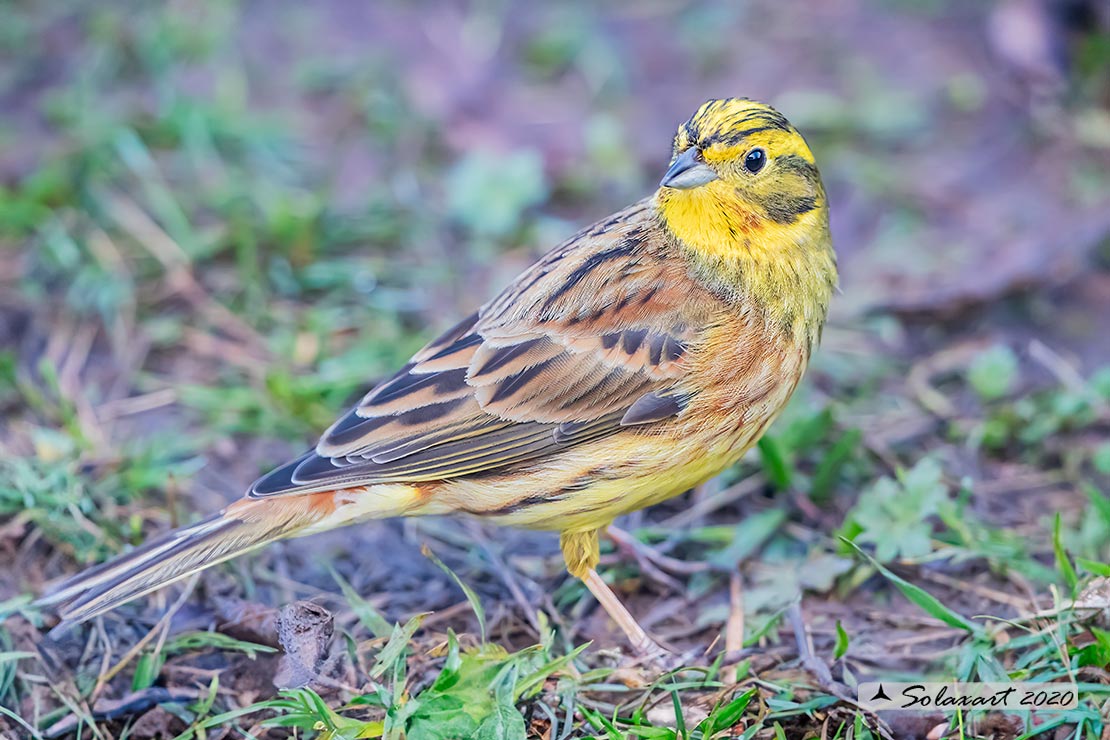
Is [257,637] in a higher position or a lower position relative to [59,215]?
lower

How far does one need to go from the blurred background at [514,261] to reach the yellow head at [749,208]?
85cm

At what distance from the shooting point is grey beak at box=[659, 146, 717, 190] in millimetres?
4316

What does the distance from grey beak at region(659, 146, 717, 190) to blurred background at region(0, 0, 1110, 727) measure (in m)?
1.25

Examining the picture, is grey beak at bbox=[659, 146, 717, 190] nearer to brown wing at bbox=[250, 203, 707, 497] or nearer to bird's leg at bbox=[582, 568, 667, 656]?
brown wing at bbox=[250, 203, 707, 497]

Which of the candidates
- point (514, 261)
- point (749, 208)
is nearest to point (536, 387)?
Answer: point (749, 208)

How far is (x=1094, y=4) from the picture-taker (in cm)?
712

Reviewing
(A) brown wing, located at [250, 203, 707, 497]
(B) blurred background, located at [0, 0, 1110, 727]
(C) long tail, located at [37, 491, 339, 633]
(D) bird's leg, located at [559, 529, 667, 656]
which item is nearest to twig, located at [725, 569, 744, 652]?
(B) blurred background, located at [0, 0, 1110, 727]

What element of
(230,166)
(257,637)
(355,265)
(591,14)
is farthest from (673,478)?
(591,14)

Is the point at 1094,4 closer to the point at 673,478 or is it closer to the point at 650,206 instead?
Answer: the point at 650,206

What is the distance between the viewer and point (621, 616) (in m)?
4.45

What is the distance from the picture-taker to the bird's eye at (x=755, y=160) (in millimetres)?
4363

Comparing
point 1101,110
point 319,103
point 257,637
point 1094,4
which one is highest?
point 1094,4

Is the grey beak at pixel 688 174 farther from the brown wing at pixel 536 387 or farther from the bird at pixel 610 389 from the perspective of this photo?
the brown wing at pixel 536 387

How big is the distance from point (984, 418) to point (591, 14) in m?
4.12
